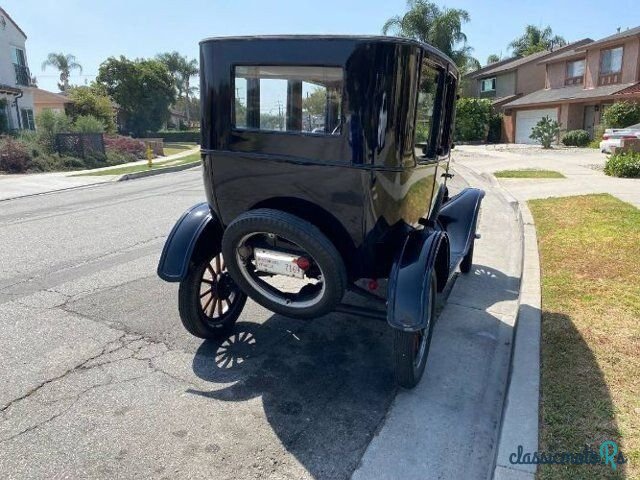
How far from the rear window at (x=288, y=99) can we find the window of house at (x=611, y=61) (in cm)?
3256

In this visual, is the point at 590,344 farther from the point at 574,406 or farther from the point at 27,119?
the point at 27,119

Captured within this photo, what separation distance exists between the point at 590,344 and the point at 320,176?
241cm

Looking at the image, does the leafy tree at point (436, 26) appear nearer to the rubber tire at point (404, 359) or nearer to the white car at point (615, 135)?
the white car at point (615, 135)

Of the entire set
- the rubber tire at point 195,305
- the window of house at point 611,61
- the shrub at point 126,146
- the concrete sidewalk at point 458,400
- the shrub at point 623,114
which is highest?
the window of house at point 611,61

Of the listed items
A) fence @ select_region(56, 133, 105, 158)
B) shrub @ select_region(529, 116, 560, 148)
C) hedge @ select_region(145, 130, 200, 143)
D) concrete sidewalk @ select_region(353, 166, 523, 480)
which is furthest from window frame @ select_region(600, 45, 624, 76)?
hedge @ select_region(145, 130, 200, 143)

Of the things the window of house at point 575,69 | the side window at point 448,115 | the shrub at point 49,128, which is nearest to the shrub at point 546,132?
the window of house at point 575,69

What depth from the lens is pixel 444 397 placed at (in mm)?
3150

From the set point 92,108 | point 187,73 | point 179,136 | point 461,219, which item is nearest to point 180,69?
point 187,73

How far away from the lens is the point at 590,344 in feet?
11.7

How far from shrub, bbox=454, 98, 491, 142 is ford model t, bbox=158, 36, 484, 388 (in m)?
32.3

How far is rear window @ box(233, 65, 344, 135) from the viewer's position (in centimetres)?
296

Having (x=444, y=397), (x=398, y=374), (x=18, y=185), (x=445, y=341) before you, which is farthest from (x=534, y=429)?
(x=18, y=185)

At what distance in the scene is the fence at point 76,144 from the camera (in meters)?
20.8

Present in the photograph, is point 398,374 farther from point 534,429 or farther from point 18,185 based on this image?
point 18,185
